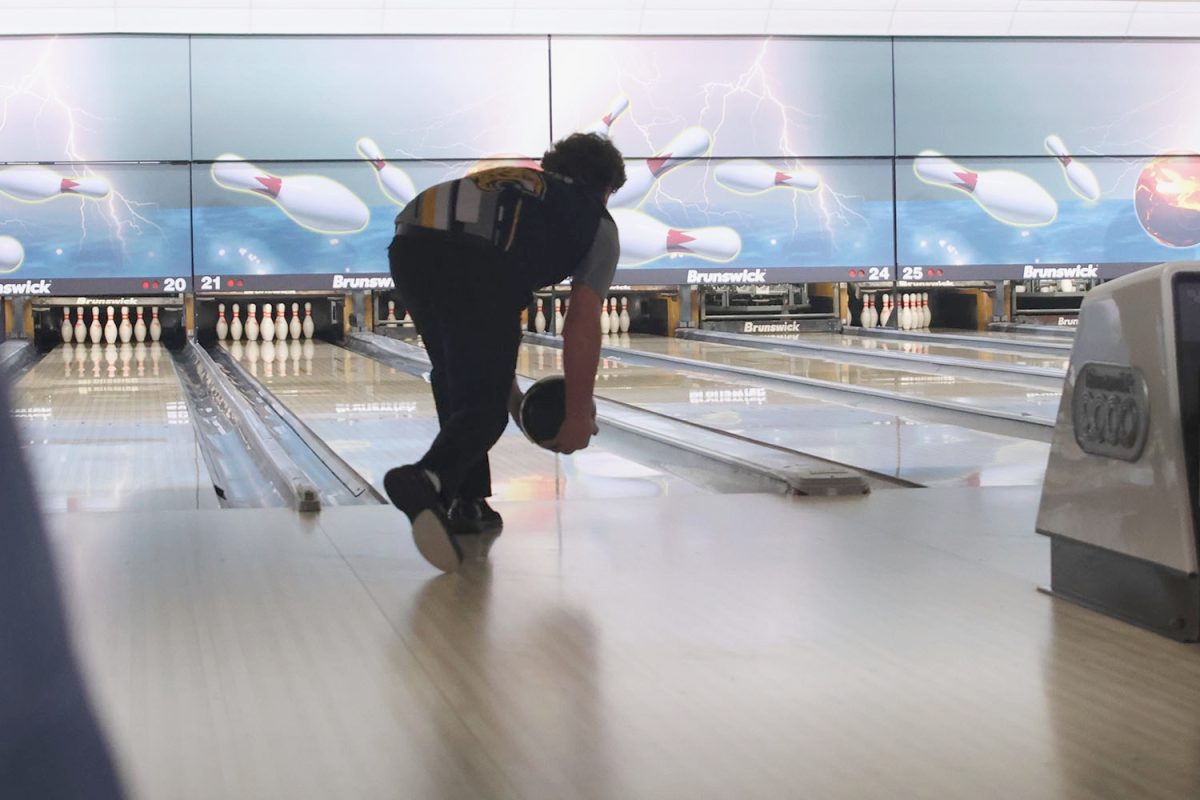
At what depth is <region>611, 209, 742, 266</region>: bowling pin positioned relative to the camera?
30.4ft

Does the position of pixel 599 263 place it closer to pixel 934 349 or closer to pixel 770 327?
pixel 934 349

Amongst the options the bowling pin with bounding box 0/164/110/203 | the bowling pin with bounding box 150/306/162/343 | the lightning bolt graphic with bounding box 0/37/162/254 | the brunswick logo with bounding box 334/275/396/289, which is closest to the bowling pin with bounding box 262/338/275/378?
the brunswick logo with bounding box 334/275/396/289

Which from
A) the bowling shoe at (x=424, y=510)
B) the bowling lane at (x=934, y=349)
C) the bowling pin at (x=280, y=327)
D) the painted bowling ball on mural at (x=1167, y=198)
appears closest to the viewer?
the bowling shoe at (x=424, y=510)

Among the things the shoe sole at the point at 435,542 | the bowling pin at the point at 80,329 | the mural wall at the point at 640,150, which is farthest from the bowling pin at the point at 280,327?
the shoe sole at the point at 435,542

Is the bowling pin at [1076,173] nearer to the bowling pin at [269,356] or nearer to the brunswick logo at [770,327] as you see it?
the brunswick logo at [770,327]

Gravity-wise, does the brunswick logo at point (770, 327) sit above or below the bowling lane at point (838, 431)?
above

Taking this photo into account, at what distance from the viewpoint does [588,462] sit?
3.98 metres

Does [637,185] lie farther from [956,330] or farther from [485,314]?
[485,314]

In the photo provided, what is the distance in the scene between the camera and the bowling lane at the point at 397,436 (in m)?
3.55

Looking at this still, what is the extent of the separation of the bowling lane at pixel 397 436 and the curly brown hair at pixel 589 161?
102cm

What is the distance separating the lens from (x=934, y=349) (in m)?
7.80

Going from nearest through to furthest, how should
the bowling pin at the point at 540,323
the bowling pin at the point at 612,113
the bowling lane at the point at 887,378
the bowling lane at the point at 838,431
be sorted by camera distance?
the bowling lane at the point at 838,431 → the bowling lane at the point at 887,378 → the bowling pin at the point at 612,113 → the bowling pin at the point at 540,323

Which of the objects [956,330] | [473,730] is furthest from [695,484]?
[956,330]

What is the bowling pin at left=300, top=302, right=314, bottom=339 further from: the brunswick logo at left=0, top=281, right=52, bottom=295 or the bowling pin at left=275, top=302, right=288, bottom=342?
the brunswick logo at left=0, top=281, right=52, bottom=295
